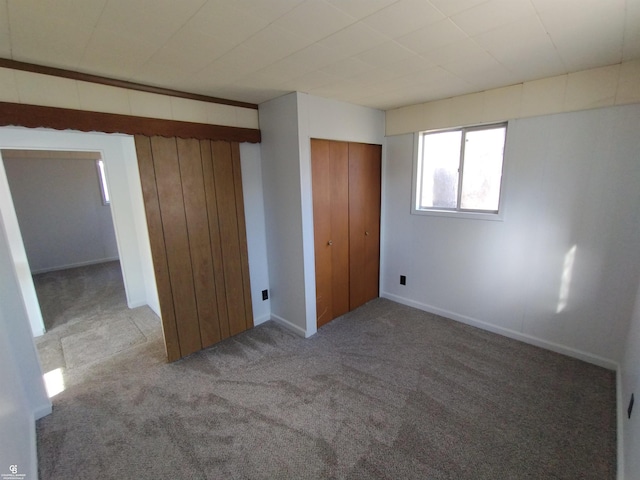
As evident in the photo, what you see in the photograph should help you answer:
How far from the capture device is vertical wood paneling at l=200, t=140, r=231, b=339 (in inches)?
101

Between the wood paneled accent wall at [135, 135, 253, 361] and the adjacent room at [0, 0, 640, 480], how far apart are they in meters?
0.02

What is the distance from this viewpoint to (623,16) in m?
1.37

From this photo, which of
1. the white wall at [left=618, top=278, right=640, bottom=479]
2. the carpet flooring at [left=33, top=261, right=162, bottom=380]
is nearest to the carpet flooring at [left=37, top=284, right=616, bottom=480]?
the white wall at [left=618, top=278, right=640, bottom=479]

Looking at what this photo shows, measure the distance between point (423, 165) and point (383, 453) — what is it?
2746 millimetres

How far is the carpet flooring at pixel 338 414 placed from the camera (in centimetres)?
159

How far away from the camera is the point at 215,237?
2721 mm

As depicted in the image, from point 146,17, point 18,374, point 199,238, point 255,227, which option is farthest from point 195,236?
point 146,17

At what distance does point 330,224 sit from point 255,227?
80 cm

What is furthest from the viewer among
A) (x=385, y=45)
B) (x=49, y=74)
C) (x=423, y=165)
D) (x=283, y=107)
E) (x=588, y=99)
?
(x=423, y=165)

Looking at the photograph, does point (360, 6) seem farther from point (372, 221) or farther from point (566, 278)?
point (566, 278)

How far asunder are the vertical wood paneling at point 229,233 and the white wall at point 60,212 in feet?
15.3

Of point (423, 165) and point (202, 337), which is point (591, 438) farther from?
point (202, 337)

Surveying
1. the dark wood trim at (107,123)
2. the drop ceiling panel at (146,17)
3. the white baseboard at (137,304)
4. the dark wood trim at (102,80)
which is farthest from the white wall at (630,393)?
the white baseboard at (137,304)

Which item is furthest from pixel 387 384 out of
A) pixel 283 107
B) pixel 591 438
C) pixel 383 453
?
pixel 283 107
